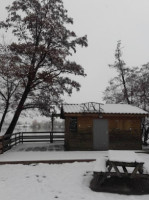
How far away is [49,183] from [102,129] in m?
8.70

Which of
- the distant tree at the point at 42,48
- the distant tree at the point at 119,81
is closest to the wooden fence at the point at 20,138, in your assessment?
the distant tree at the point at 42,48

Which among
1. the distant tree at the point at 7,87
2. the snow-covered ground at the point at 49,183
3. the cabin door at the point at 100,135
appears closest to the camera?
the snow-covered ground at the point at 49,183

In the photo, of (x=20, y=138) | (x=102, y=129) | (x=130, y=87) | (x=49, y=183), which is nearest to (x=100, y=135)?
(x=102, y=129)

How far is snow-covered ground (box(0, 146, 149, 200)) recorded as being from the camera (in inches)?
318

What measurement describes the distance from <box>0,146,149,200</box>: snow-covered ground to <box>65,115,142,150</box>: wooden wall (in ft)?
15.0

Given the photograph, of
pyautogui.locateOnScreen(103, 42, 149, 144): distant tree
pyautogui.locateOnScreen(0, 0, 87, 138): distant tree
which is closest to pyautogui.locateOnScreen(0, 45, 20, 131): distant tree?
pyautogui.locateOnScreen(0, 0, 87, 138): distant tree

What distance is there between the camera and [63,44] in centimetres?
2034

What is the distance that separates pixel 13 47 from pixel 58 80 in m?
4.26

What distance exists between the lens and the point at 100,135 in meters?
17.7

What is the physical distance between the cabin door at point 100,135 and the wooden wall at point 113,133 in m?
0.21

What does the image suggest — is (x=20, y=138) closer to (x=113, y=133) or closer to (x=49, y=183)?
(x=113, y=133)

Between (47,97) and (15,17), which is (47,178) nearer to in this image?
(47,97)

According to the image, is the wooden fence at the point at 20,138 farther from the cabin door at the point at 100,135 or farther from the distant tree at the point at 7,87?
the cabin door at the point at 100,135

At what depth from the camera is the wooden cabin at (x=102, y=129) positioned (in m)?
17.6
